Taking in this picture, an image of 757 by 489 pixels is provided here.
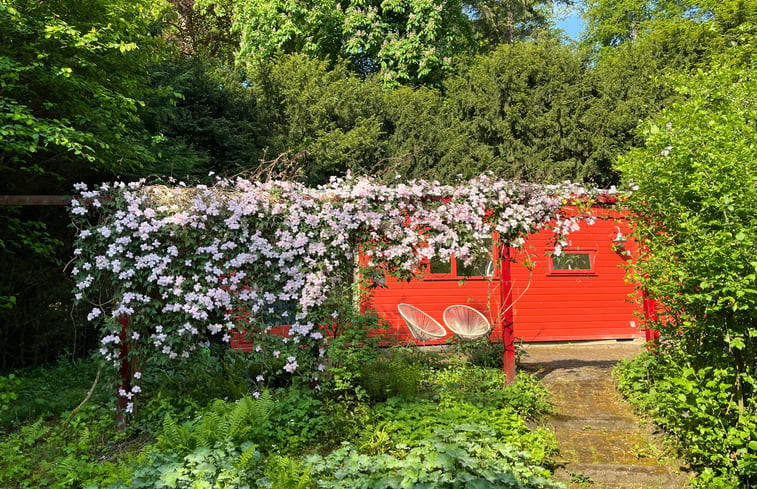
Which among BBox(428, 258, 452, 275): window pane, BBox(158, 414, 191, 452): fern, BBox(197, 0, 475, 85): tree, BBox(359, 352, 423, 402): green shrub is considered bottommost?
BBox(158, 414, 191, 452): fern

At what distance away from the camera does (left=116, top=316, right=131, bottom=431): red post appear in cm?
478

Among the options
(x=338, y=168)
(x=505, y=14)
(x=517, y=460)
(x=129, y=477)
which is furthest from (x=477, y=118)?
(x=129, y=477)

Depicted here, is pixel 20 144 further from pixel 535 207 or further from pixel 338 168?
pixel 338 168

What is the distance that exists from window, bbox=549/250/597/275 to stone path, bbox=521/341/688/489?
3.82m

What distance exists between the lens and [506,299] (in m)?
5.50

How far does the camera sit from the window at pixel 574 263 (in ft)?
33.3

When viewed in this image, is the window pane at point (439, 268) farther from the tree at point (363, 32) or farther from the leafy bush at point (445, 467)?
the tree at point (363, 32)

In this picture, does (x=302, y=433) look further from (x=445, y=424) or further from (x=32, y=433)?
(x=32, y=433)

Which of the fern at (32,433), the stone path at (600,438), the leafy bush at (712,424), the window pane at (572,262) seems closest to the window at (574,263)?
the window pane at (572,262)

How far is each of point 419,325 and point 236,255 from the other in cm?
288

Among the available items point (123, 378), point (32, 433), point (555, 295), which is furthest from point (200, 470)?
point (555, 295)

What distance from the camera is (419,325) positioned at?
678cm

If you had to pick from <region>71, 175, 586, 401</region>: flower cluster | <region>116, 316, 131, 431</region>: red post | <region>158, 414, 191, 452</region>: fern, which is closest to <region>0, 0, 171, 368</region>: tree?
<region>116, 316, 131, 431</region>: red post

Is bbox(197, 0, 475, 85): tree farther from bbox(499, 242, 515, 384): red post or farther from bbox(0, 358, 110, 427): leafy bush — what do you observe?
bbox(499, 242, 515, 384): red post
